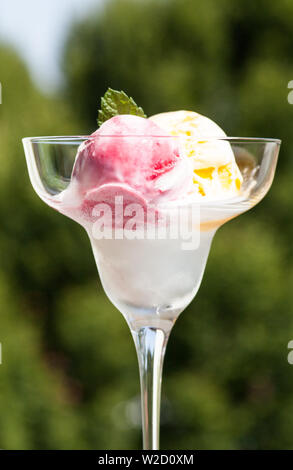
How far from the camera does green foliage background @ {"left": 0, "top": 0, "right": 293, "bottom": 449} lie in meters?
2.33

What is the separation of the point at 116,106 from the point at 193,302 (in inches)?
74.8

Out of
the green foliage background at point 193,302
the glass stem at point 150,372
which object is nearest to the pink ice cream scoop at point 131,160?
the glass stem at point 150,372

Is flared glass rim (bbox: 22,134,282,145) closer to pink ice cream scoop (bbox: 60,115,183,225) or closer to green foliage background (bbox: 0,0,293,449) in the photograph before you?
pink ice cream scoop (bbox: 60,115,183,225)

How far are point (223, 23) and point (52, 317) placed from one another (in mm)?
1436

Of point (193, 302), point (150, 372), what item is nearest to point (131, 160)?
point (150, 372)

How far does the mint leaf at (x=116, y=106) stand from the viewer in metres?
0.50

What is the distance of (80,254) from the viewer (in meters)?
2.49

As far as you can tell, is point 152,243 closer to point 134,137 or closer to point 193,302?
point 134,137

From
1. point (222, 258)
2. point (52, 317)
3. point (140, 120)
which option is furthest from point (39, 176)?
point (52, 317)

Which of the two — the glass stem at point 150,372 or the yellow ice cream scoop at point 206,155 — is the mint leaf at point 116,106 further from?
the glass stem at point 150,372

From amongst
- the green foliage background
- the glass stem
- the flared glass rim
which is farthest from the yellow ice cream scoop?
the green foliage background

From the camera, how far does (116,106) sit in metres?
0.50

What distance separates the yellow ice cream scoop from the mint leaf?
2 cm

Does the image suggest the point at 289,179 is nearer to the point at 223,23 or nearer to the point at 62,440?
the point at 223,23
